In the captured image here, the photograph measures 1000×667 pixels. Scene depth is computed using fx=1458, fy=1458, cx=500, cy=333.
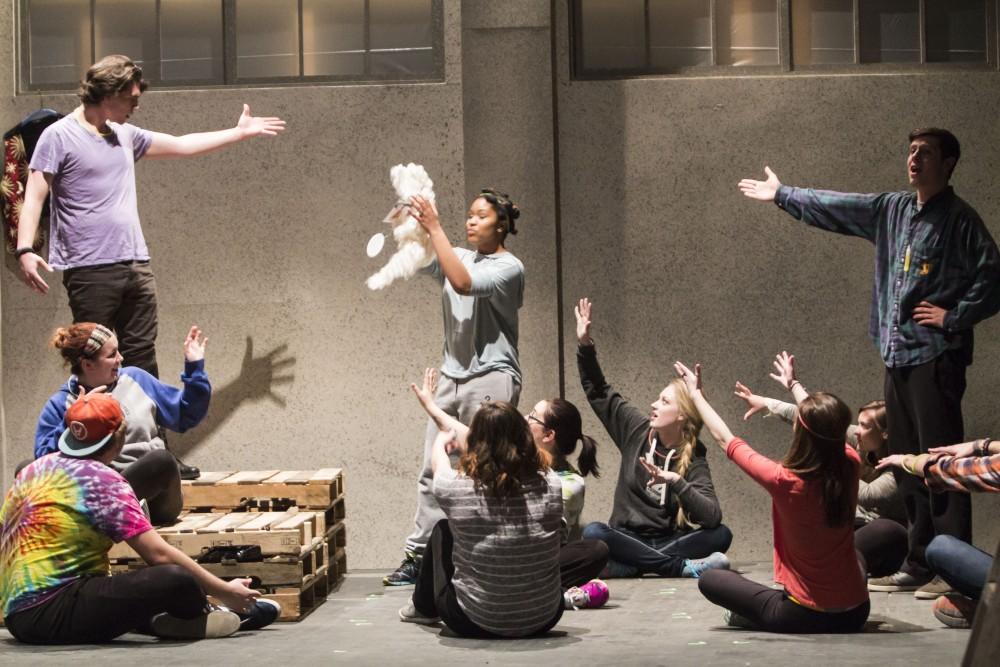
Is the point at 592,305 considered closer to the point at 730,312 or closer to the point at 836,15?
the point at 730,312

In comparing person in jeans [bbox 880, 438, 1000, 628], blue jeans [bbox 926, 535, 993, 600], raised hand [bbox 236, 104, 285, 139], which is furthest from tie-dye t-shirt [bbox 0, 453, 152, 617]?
blue jeans [bbox 926, 535, 993, 600]

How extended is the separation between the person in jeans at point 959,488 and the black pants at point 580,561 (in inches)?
55.4

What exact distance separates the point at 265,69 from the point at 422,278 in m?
1.50

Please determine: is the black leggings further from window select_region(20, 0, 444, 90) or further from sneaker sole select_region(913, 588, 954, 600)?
sneaker sole select_region(913, 588, 954, 600)

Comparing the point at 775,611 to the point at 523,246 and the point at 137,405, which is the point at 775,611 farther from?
the point at 523,246

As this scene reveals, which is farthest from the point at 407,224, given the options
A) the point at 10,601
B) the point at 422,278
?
the point at 10,601

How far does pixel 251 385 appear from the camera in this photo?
26.6ft

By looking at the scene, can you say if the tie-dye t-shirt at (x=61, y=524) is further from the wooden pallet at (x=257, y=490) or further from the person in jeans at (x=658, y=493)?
the person in jeans at (x=658, y=493)

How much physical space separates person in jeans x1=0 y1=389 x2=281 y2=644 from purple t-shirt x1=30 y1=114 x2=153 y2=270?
1.64 metres

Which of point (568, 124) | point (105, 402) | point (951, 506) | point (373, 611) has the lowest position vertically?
point (373, 611)

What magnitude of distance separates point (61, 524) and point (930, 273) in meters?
3.78

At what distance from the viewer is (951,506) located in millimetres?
6234

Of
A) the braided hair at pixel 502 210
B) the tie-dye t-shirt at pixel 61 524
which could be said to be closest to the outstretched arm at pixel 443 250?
the braided hair at pixel 502 210

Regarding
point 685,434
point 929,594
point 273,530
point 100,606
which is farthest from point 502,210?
point 100,606
